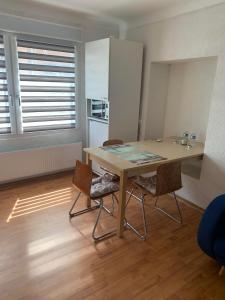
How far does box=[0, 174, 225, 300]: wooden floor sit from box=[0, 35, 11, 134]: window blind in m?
1.15

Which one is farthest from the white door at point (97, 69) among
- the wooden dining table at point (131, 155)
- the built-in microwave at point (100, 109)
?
the wooden dining table at point (131, 155)

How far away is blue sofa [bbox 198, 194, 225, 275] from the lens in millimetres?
1770

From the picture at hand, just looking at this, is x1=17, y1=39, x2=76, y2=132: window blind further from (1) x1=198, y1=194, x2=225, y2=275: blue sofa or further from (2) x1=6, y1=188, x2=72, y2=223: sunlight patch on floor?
(1) x1=198, y1=194, x2=225, y2=275: blue sofa

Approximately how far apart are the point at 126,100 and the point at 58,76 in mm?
1120

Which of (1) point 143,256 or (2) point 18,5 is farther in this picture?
(2) point 18,5

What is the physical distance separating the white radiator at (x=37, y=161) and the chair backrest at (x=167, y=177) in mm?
1889

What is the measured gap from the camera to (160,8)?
3004 mm

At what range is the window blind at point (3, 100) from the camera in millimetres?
3033

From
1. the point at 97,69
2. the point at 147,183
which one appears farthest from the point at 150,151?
the point at 97,69

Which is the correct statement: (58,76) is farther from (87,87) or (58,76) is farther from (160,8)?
(160,8)

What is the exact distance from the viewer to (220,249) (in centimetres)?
174

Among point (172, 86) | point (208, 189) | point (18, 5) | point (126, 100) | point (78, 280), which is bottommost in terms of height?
point (78, 280)

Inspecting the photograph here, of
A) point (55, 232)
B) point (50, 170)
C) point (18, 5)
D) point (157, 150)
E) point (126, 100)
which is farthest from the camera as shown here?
point (50, 170)

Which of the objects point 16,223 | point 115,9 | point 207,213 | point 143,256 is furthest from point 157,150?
point 115,9
